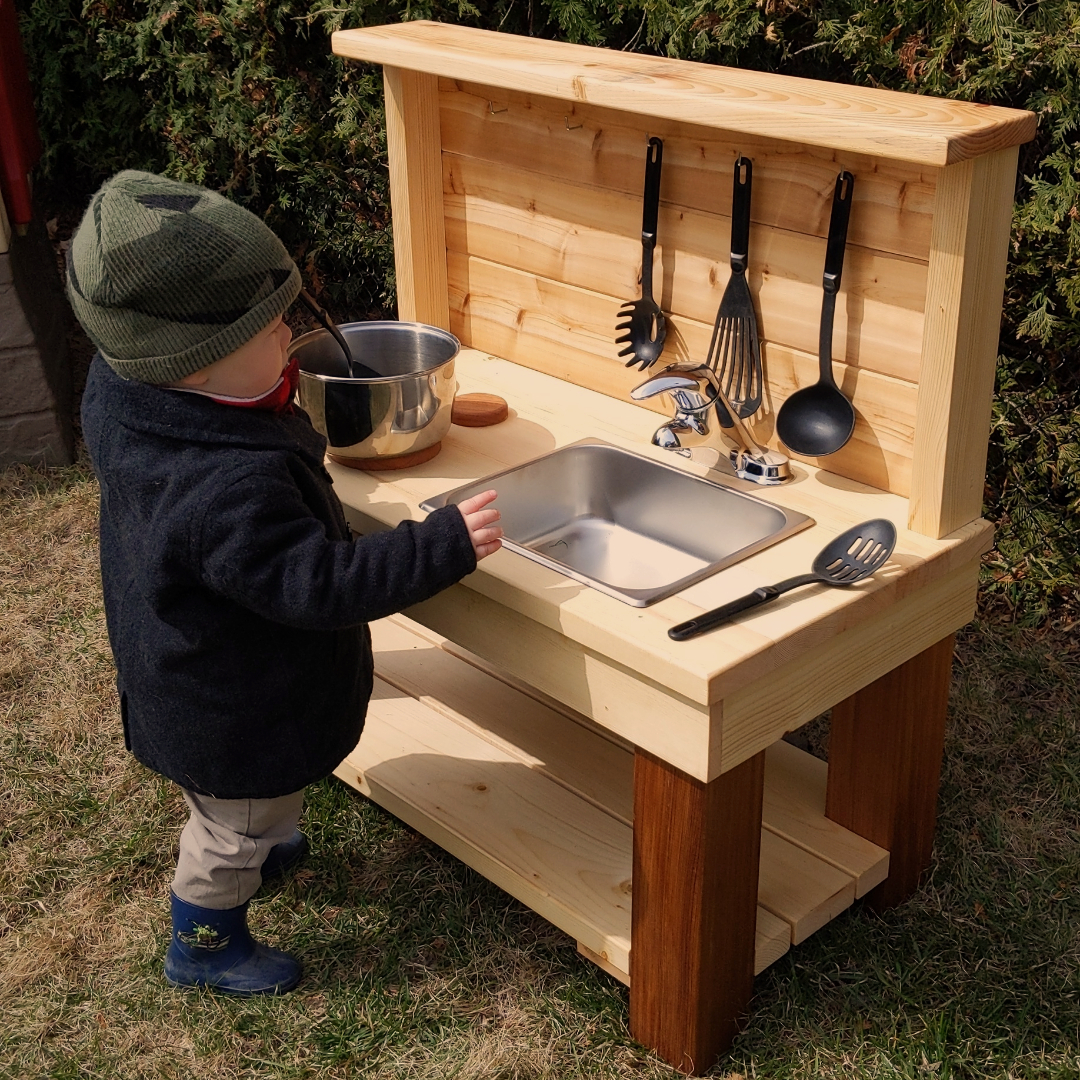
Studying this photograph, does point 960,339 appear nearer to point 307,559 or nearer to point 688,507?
point 688,507

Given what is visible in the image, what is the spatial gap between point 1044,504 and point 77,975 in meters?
2.35

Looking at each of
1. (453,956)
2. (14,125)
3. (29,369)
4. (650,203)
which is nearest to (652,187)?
(650,203)

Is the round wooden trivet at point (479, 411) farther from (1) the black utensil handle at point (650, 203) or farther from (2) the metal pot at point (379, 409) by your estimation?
(1) the black utensil handle at point (650, 203)

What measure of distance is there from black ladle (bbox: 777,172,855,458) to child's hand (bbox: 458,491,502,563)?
0.60 meters

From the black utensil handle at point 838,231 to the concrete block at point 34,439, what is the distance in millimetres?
3016

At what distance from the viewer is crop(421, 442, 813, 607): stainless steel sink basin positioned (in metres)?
2.28

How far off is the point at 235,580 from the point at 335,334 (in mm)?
655

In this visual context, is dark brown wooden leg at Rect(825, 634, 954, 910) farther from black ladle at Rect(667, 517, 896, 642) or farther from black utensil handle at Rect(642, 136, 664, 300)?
black utensil handle at Rect(642, 136, 664, 300)

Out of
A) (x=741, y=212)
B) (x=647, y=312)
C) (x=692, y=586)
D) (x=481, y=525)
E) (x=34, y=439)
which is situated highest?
(x=741, y=212)

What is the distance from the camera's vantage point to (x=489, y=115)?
2.67 meters

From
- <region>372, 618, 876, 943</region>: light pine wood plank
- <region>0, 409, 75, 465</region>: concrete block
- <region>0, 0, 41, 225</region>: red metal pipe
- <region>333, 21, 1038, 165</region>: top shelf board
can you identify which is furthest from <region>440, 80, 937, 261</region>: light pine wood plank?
<region>0, 409, 75, 465</region>: concrete block

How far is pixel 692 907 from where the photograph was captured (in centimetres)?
198

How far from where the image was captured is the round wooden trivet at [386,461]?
2.38 meters

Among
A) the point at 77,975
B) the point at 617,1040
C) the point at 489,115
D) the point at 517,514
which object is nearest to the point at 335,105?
the point at 489,115
